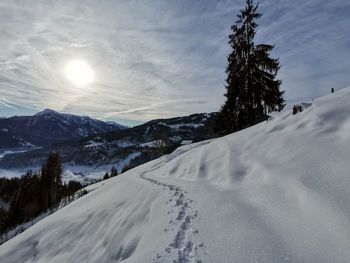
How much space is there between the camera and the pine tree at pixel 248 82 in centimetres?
2220

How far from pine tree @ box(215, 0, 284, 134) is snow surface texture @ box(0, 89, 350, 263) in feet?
45.0

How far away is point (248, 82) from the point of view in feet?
74.2

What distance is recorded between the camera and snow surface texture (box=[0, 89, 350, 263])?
12.0 feet

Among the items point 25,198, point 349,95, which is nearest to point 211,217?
point 349,95

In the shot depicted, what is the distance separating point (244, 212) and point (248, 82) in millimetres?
19349

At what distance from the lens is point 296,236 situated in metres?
3.66

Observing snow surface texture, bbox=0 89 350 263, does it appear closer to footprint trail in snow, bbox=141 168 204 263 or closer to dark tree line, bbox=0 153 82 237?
footprint trail in snow, bbox=141 168 204 263

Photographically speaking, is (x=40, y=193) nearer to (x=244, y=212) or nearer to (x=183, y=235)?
(x=183, y=235)

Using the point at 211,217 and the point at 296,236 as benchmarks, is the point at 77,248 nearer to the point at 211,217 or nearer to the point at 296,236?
the point at 211,217

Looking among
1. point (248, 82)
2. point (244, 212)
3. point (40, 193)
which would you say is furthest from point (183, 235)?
point (40, 193)

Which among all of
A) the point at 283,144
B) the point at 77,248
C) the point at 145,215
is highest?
the point at 283,144

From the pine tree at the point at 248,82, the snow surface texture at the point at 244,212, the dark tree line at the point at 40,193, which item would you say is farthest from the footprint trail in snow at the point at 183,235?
the dark tree line at the point at 40,193

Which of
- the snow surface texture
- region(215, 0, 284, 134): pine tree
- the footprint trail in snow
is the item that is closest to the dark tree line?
region(215, 0, 284, 134): pine tree

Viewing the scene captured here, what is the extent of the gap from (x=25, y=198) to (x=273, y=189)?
2231 inches
